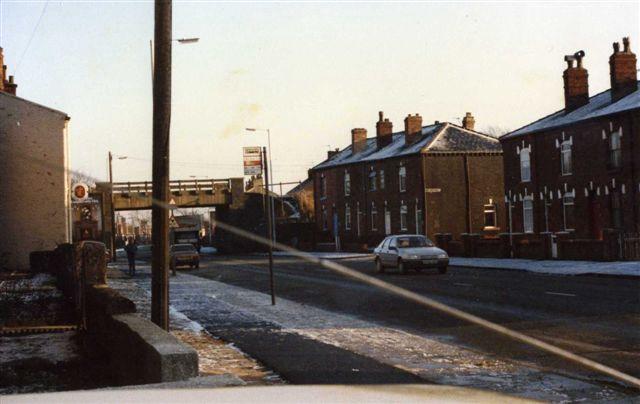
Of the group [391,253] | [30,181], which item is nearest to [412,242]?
[391,253]

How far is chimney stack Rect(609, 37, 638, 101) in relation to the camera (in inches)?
1462

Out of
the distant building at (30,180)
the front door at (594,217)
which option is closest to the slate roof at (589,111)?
the front door at (594,217)

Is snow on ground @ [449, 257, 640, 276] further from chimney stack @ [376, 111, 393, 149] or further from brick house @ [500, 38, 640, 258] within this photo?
chimney stack @ [376, 111, 393, 149]

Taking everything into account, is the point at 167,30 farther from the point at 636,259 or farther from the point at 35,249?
the point at 35,249

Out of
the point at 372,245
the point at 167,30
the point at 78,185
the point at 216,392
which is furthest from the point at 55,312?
the point at 372,245

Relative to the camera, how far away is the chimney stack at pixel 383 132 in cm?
6544

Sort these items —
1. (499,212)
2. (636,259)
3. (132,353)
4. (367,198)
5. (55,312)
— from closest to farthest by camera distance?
(132,353) < (55,312) < (636,259) < (499,212) < (367,198)

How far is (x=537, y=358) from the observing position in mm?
9820

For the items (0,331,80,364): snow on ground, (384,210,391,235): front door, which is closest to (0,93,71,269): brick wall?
(0,331,80,364): snow on ground

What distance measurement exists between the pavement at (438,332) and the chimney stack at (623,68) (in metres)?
16.1

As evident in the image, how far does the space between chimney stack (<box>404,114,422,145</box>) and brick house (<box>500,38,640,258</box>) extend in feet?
55.8

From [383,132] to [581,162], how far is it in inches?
1172

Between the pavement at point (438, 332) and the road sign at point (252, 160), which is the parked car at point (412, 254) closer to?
the pavement at point (438, 332)

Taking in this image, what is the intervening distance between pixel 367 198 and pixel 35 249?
31.5 metres
